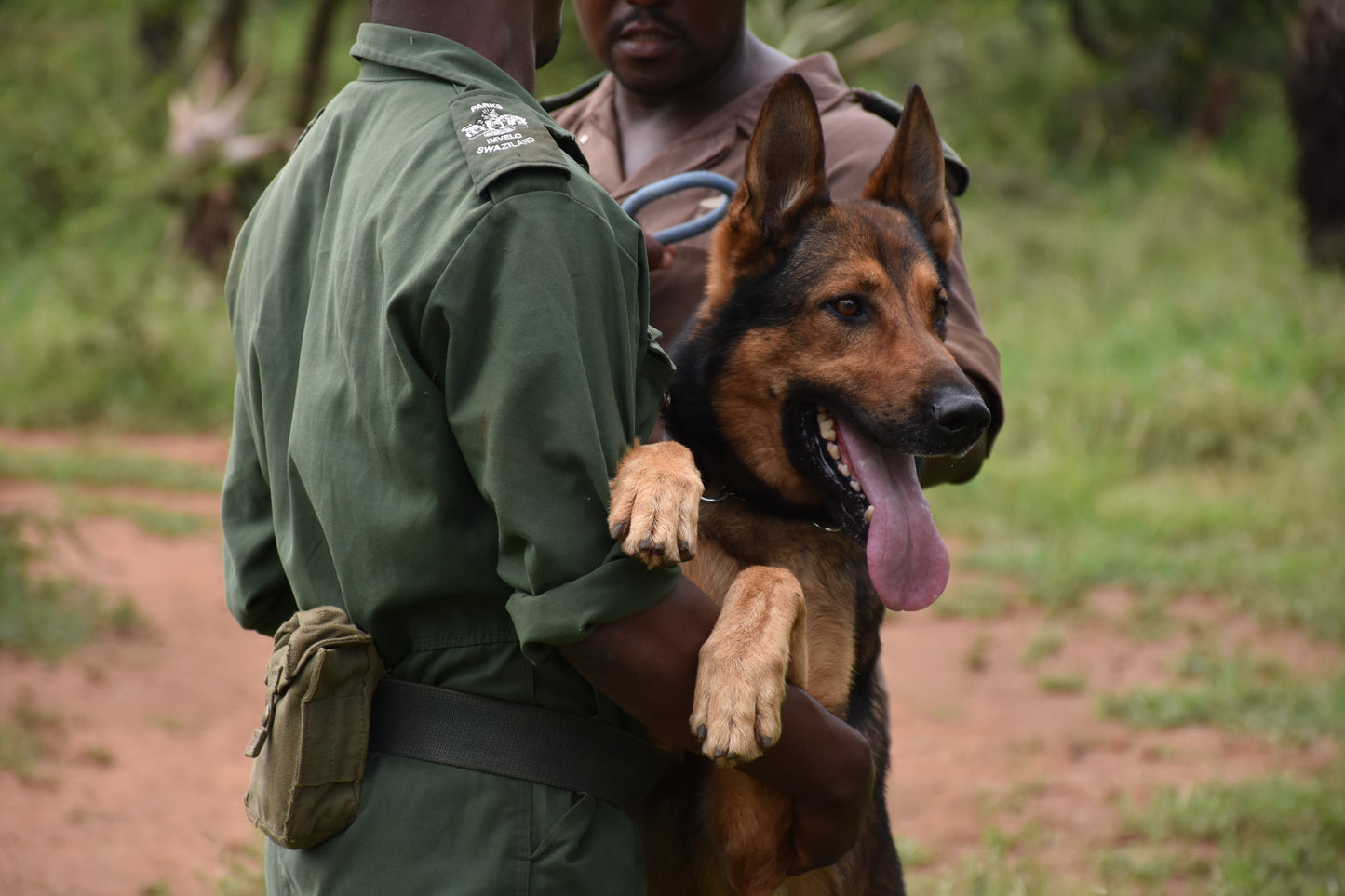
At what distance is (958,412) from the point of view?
234 centimetres

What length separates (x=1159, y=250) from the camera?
43.3ft

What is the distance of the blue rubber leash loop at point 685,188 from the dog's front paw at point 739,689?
3.00 feet

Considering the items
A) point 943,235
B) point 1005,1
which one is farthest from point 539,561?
point 1005,1

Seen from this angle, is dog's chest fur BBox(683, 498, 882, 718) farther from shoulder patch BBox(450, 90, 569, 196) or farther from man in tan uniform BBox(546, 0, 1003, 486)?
shoulder patch BBox(450, 90, 569, 196)

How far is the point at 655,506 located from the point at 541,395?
24cm

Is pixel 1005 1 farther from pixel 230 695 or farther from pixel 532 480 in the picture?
pixel 532 480

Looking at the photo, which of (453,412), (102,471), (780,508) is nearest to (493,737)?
(453,412)

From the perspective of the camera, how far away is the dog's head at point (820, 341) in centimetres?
242

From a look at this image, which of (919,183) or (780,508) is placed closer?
(780,508)

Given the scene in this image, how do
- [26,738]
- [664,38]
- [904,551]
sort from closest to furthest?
1. [904,551]
2. [664,38]
3. [26,738]

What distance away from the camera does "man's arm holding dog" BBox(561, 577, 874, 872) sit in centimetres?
162

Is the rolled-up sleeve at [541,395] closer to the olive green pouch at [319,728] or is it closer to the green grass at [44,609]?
the olive green pouch at [319,728]

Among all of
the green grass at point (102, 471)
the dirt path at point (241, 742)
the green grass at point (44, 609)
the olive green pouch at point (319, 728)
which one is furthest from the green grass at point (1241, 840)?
the green grass at point (102, 471)

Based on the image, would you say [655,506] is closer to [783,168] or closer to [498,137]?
[498,137]
